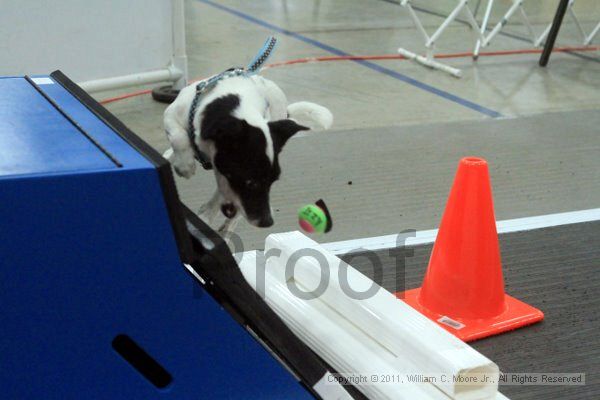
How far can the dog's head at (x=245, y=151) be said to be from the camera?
885 millimetres

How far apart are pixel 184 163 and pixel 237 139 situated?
0.13 m

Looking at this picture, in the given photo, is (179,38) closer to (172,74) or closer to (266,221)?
(172,74)

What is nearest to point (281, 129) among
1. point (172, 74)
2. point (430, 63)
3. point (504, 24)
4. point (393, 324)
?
point (393, 324)

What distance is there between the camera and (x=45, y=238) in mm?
907

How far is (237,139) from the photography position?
2.90 ft

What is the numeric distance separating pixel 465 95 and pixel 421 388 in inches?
119

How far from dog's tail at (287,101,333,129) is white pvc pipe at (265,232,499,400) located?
1.69 feet

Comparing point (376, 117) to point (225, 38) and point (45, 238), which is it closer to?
point (225, 38)

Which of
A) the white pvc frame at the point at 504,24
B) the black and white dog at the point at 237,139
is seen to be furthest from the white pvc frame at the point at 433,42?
the black and white dog at the point at 237,139

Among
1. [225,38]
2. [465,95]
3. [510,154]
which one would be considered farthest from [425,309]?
[225,38]

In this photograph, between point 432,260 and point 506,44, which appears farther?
point 506,44

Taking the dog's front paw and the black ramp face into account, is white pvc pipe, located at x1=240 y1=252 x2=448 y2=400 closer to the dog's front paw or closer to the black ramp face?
the black ramp face

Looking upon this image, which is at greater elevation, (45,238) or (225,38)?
(45,238)

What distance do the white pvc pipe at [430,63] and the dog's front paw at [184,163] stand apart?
376cm
